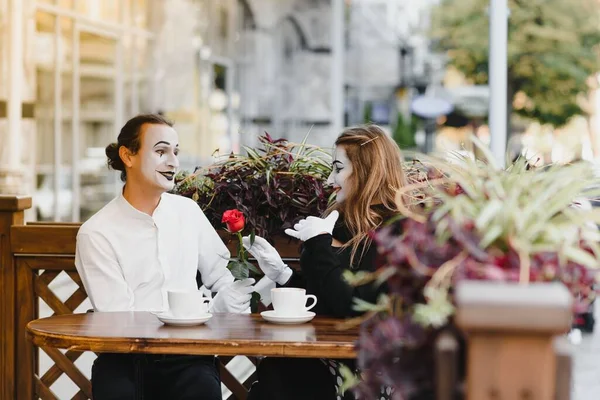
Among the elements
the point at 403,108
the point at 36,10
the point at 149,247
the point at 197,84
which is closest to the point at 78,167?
the point at 36,10

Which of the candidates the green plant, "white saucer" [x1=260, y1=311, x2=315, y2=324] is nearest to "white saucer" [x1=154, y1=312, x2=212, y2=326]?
"white saucer" [x1=260, y1=311, x2=315, y2=324]

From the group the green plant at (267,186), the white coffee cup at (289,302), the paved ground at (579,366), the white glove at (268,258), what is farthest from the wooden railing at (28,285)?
the paved ground at (579,366)

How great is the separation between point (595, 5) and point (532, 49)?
1759 mm

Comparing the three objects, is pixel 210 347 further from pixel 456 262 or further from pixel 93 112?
pixel 93 112

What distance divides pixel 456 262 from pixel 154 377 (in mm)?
1837

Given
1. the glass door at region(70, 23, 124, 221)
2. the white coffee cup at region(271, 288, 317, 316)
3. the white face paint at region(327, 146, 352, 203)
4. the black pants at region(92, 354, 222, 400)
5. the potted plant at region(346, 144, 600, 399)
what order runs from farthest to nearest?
the glass door at region(70, 23, 124, 221) < the white face paint at region(327, 146, 352, 203) < the black pants at region(92, 354, 222, 400) < the white coffee cup at region(271, 288, 317, 316) < the potted plant at region(346, 144, 600, 399)

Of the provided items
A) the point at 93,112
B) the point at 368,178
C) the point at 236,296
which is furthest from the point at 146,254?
the point at 93,112

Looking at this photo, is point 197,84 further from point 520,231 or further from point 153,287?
point 520,231

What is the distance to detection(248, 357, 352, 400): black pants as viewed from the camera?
11.3 ft

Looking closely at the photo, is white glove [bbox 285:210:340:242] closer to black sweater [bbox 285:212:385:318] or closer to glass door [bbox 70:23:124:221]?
black sweater [bbox 285:212:385:318]

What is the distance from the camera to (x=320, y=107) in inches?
722

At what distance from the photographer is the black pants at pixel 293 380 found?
3.44m

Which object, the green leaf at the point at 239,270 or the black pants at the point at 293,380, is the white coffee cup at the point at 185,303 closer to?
the green leaf at the point at 239,270

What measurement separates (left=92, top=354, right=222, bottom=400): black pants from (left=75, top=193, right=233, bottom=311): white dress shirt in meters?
0.21
